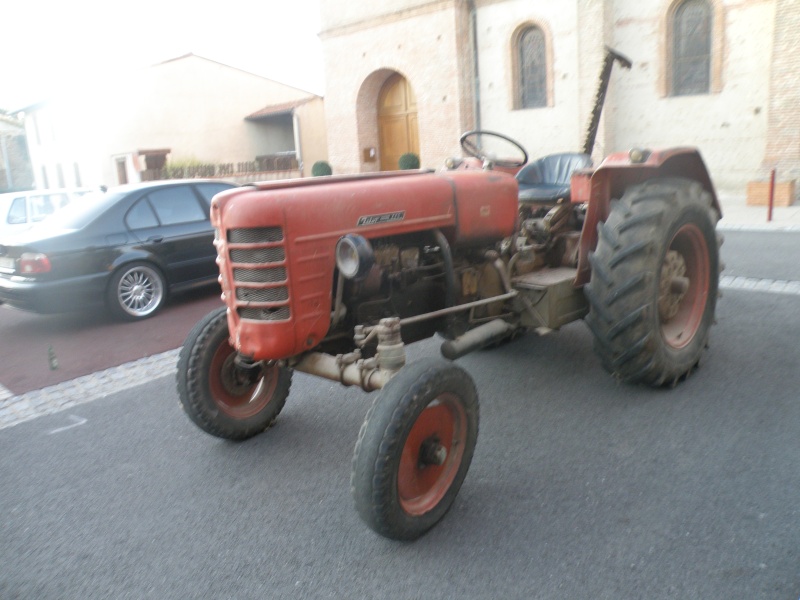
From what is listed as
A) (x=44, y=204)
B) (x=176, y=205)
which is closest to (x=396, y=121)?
(x=44, y=204)

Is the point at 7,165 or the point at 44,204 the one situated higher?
the point at 7,165

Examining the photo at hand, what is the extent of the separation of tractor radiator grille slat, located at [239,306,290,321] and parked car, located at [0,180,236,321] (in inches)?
179

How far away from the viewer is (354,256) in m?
3.07

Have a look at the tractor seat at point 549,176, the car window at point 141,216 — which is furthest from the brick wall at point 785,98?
the car window at point 141,216

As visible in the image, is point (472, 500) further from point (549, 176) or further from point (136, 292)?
point (136, 292)

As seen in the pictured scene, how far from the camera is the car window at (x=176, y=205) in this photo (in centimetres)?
779

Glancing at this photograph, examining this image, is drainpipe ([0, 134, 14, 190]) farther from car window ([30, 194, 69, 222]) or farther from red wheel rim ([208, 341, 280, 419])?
red wheel rim ([208, 341, 280, 419])

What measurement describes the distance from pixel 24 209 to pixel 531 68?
→ 12377 millimetres

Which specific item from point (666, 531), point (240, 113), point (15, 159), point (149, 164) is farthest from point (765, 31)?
point (15, 159)

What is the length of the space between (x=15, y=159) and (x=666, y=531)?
4625 centimetres

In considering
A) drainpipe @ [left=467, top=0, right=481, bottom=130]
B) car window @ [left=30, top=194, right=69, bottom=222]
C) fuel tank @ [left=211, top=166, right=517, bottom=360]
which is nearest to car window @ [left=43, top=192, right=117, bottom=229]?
car window @ [left=30, top=194, right=69, bottom=222]

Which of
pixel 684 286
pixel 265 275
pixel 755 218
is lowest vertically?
pixel 755 218

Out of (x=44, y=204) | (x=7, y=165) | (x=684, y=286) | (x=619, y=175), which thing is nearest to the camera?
(x=684, y=286)

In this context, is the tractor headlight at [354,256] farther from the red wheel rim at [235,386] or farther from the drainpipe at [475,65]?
the drainpipe at [475,65]
